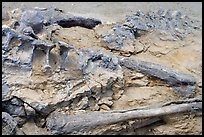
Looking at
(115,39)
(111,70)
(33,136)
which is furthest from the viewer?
(115,39)

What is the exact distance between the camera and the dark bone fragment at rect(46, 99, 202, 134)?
203 cm

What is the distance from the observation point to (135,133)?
213cm

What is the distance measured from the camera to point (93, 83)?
2199 millimetres

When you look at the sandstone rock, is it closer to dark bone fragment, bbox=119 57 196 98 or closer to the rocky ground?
the rocky ground

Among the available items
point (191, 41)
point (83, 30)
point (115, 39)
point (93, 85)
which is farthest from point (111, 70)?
point (191, 41)

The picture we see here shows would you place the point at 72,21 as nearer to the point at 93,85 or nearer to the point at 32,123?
the point at 93,85

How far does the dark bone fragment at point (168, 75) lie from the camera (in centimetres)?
229

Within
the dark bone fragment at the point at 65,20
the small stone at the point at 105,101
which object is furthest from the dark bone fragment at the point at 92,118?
Result: the dark bone fragment at the point at 65,20

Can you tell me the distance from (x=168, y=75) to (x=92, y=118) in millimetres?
497

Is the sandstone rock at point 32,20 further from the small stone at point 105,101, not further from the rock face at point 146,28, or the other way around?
the small stone at point 105,101

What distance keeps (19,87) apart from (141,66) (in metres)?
0.65

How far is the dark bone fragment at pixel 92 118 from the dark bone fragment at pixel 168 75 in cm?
19

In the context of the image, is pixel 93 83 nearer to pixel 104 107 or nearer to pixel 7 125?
pixel 104 107

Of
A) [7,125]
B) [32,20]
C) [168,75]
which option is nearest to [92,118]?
[7,125]
